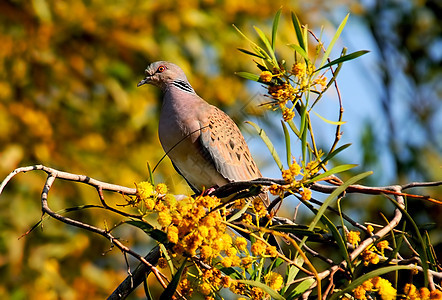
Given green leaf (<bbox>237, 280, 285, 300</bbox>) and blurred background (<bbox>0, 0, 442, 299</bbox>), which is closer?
green leaf (<bbox>237, 280, 285, 300</bbox>)

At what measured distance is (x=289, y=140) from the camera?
57.8 inches

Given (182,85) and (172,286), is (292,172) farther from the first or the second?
(182,85)

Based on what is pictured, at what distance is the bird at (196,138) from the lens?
9.70 ft

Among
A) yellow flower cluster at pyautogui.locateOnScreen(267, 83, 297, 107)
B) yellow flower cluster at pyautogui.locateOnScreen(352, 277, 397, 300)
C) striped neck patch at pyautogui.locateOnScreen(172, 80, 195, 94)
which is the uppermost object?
striped neck patch at pyautogui.locateOnScreen(172, 80, 195, 94)

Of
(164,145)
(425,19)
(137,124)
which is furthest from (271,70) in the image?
(425,19)

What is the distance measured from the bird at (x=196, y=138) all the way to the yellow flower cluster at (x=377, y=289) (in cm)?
154

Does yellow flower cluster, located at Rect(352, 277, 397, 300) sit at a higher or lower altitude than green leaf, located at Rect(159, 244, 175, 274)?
lower

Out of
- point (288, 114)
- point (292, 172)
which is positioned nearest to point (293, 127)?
point (288, 114)

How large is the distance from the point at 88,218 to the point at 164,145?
5.14ft

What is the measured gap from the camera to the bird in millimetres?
2957

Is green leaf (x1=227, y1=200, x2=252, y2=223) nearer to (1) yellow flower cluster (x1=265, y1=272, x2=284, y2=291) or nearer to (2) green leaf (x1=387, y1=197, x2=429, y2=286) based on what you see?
(1) yellow flower cluster (x1=265, y1=272, x2=284, y2=291)

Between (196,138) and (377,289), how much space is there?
5.76 ft

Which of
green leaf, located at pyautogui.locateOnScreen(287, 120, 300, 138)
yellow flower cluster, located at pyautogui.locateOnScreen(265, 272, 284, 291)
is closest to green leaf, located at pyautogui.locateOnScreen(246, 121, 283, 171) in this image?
green leaf, located at pyautogui.locateOnScreen(287, 120, 300, 138)

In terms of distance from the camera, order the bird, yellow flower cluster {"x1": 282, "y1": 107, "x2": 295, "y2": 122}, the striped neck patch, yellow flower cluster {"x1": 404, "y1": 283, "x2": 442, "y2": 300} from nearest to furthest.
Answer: yellow flower cluster {"x1": 404, "y1": 283, "x2": 442, "y2": 300} → yellow flower cluster {"x1": 282, "y1": 107, "x2": 295, "y2": 122} → the bird → the striped neck patch
